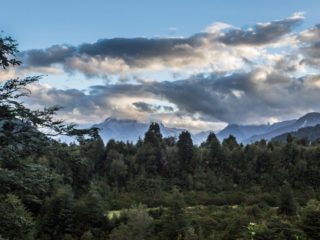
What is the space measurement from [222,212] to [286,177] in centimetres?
2726

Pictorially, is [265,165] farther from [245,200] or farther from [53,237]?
[53,237]

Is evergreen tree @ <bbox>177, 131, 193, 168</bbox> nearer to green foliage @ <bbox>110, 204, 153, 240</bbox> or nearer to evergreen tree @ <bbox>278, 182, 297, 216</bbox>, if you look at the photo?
evergreen tree @ <bbox>278, 182, 297, 216</bbox>

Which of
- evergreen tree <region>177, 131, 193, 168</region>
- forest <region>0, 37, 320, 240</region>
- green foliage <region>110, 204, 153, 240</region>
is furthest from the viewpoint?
evergreen tree <region>177, 131, 193, 168</region>

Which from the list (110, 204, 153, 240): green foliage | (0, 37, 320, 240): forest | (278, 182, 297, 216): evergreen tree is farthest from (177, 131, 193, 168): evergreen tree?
(110, 204, 153, 240): green foliage

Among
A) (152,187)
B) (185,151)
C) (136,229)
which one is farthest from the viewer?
(185,151)

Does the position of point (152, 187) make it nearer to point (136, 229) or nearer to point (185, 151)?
point (185, 151)

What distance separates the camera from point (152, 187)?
7238cm

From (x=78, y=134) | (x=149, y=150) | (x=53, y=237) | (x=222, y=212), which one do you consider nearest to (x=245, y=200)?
(x=222, y=212)

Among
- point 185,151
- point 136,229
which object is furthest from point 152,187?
point 136,229

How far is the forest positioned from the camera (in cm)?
1241

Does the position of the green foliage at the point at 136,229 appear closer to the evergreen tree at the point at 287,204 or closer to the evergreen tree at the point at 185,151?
the evergreen tree at the point at 287,204

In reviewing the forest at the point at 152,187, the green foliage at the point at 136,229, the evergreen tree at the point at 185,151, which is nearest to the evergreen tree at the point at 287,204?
the forest at the point at 152,187

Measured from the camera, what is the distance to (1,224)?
12.7 m

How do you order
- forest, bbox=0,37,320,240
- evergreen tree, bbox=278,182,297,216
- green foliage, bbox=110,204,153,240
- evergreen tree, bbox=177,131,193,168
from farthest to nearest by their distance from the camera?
evergreen tree, bbox=177,131,193,168 → evergreen tree, bbox=278,182,297,216 → green foliage, bbox=110,204,153,240 → forest, bbox=0,37,320,240
